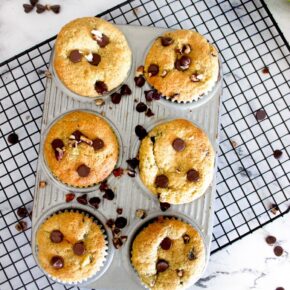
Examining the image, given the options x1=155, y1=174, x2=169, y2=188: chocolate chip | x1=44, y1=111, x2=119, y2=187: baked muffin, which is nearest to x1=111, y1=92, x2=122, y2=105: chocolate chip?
x1=44, y1=111, x2=119, y2=187: baked muffin

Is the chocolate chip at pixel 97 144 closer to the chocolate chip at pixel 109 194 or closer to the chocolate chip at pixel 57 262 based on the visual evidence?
the chocolate chip at pixel 109 194

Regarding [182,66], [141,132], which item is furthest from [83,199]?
[182,66]

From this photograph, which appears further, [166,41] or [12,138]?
[12,138]

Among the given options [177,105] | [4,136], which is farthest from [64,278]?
[177,105]

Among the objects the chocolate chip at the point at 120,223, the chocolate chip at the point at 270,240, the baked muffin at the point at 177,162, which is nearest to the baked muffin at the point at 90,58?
the baked muffin at the point at 177,162

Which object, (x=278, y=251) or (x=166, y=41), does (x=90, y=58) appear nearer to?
(x=166, y=41)

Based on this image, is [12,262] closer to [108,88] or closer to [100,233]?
[100,233]
